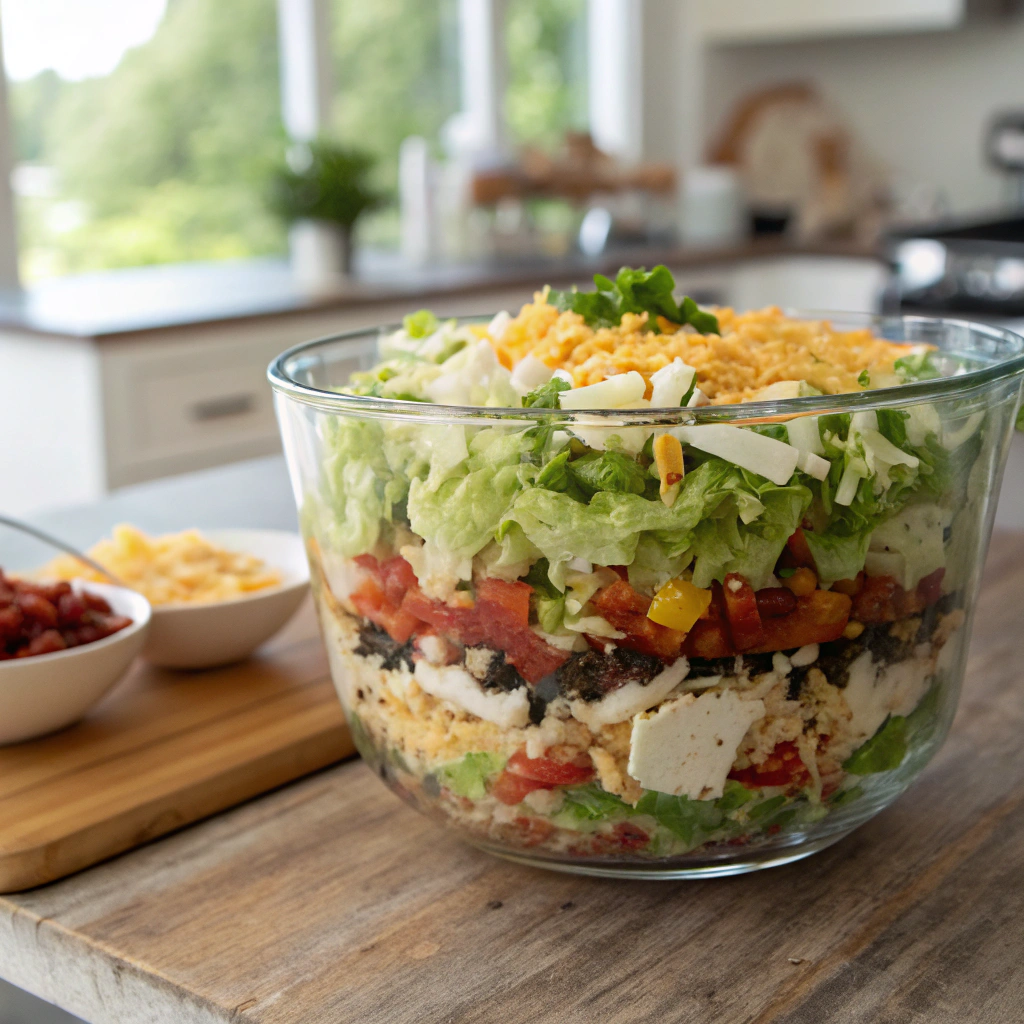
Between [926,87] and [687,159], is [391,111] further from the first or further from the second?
[926,87]

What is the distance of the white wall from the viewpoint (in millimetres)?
4016

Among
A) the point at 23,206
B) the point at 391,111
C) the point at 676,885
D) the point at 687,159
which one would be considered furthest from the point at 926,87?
the point at 676,885

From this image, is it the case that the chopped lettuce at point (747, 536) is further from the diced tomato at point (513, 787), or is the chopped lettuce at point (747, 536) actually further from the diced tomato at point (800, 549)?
the diced tomato at point (513, 787)

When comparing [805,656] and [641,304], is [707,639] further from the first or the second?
[641,304]

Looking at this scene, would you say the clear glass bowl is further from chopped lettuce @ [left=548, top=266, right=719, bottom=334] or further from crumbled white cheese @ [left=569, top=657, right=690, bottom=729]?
chopped lettuce @ [left=548, top=266, right=719, bottom=334]

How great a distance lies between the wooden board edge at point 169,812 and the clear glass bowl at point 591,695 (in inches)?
5.1

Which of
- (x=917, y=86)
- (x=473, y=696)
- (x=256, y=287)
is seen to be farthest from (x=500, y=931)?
(x=917, y=86)

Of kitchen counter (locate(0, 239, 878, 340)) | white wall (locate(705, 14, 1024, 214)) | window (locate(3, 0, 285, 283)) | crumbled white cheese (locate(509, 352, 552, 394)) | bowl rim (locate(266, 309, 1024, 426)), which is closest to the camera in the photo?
bowl rim (locate(266, 309, 1024, 426))

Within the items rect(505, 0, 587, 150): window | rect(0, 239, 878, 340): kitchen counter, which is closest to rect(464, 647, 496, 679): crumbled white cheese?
rect(0, 239, 878, 340): kitchen counter

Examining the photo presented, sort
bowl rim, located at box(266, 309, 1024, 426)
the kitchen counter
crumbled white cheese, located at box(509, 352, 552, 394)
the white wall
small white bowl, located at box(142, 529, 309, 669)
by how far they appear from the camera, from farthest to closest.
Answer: the white wall → the kitchen counter → small white bowl, located at box(142, 529, 309, 669) → crumbled white cheese, located at box(509, 352, 552, 394) → bowl rim, located at box(266, 309, 1024, 426)

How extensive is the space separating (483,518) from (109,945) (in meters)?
0.29

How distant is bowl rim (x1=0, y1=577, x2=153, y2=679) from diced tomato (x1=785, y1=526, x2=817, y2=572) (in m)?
0.47

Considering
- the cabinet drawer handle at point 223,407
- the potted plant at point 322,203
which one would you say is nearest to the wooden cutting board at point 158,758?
the cabinet drawer handle at point 223,407

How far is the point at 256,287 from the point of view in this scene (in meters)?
3.05
